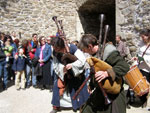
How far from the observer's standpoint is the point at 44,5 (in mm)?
7566

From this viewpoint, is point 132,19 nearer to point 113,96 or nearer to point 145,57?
point 145,57

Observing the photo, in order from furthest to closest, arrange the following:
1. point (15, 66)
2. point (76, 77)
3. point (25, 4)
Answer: point (25, 4) → point (15, 66) → point (76, 77)

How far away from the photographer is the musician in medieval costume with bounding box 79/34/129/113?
5.56 feet

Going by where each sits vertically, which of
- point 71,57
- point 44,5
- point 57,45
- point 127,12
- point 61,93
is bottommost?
→ point 61,93

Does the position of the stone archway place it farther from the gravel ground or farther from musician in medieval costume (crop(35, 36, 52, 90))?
the gravel ground

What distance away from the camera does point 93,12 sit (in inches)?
341

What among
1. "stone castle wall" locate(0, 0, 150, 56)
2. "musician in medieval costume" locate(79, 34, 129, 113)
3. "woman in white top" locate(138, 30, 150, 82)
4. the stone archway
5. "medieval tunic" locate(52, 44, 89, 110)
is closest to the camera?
"musician in medieval costume" locate(79, 34, 129, 113)

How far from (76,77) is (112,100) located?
51.7 inches

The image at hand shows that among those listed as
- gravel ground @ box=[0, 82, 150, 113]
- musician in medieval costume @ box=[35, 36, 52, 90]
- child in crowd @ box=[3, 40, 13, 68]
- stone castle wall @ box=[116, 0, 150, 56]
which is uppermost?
stone castle wall @ box=[116, 0, 150, 56]

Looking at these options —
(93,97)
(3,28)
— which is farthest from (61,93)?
(3,28)

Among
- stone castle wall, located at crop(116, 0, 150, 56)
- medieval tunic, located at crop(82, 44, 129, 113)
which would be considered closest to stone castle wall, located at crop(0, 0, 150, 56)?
stone castle wall, located at crop(116, 0, 150, 56)

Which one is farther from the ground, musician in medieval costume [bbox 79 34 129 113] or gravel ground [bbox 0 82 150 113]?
musician in medieval costume [bbox 79 34 129 113]

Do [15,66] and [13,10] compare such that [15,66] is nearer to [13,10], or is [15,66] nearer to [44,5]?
[13,10]

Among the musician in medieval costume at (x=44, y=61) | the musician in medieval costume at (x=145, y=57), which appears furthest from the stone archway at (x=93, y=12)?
the musician in medieval costume at (x=145, y=57)
